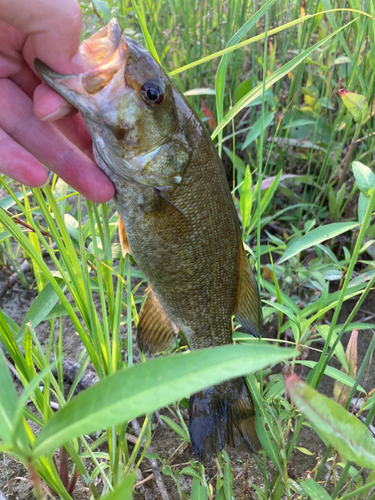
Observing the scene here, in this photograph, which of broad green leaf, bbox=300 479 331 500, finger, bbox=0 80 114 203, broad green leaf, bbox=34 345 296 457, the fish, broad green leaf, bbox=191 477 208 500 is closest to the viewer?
broad green leaf, bbox=34 345 296 457

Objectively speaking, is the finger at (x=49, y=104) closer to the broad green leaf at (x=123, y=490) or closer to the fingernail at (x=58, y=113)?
the fingernail at (x=58, y=113)

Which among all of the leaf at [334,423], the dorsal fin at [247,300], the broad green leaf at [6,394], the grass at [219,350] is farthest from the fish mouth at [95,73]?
the leaf at [334,423]

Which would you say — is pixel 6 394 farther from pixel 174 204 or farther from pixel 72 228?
pixel 72 228

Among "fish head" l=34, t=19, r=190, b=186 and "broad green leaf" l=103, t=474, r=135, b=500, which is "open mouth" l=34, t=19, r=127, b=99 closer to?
"fish head" l=34, t=19, r=190, b=186

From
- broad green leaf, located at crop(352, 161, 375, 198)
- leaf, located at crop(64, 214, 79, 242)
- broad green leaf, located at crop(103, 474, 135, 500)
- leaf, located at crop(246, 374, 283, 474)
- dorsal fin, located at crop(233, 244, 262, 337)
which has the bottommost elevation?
leaf, located at crop(246, 374, 283, 474)

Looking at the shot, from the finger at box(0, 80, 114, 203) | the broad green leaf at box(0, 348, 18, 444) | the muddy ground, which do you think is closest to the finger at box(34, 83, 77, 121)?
the finger at box(0, 80, 114, 203)

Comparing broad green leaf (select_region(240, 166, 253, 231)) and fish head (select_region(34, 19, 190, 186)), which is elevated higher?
fish head (select_region(34, 19, 190, 186))

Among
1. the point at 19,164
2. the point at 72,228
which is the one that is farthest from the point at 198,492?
the point at 19,164
